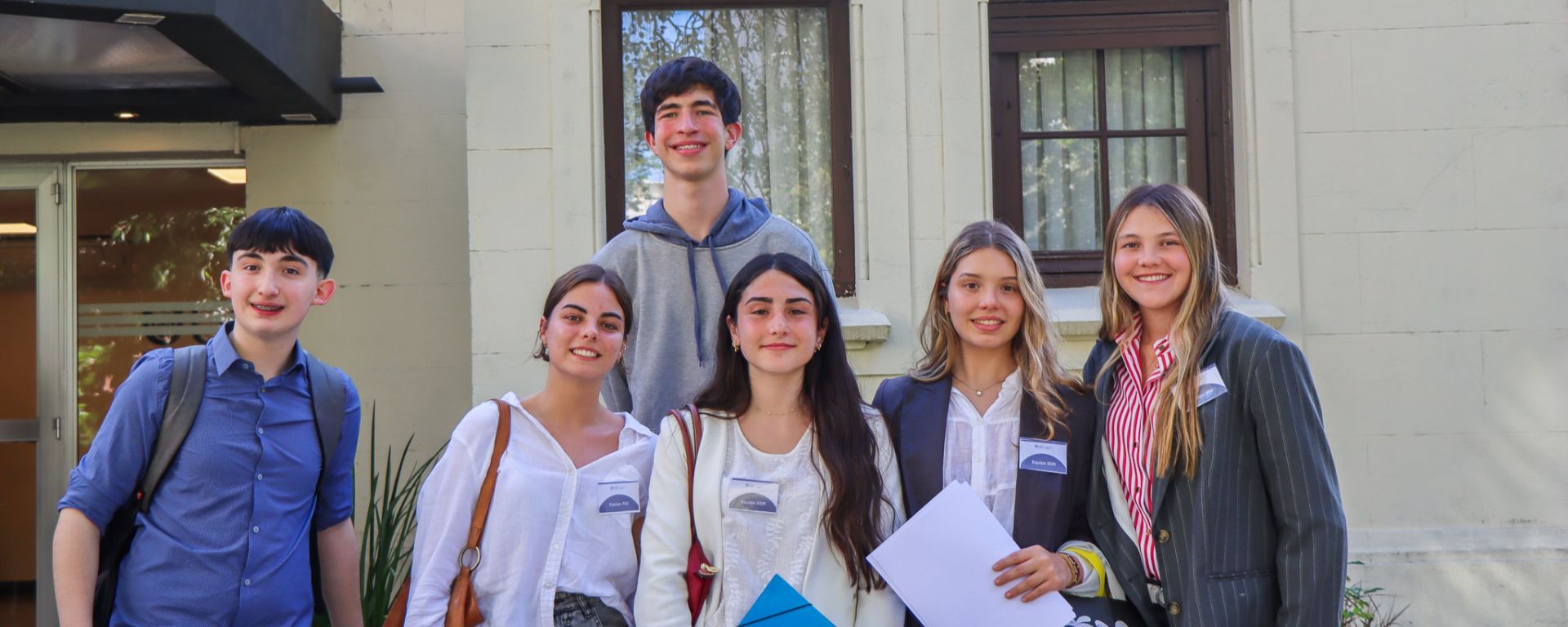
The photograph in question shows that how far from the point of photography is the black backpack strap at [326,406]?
115 inches

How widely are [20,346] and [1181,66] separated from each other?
21.0ft

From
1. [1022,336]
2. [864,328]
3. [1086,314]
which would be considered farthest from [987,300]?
[1086,314]

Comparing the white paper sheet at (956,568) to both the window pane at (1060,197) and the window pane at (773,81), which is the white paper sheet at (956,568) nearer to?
the window pane at (773,81)

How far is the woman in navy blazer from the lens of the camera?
279cm

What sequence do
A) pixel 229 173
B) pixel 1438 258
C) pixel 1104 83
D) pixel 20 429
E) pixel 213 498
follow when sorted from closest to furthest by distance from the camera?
pixel 213 498 < pixel 1438 258 < pixel 1104 83 < pixel 20 429 < pixel 229 173

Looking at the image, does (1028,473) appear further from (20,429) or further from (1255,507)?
(20,429)

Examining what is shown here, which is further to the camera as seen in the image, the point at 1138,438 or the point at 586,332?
the point at 586,332

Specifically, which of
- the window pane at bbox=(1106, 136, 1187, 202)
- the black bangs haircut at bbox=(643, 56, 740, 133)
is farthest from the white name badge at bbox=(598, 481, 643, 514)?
the window pane at bbox=(1106, 136, 1187, 202)

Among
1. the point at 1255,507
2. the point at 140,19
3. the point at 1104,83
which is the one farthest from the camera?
the point at 1104,83

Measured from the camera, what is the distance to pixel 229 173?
261 inches

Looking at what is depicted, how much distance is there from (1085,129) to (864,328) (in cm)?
167

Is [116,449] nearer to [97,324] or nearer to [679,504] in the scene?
[679,504]

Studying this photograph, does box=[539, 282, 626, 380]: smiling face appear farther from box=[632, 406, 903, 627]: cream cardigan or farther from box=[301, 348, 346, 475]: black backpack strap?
box=[301, 348, 346, 475]: black backpack strap

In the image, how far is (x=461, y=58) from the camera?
21.0ft
